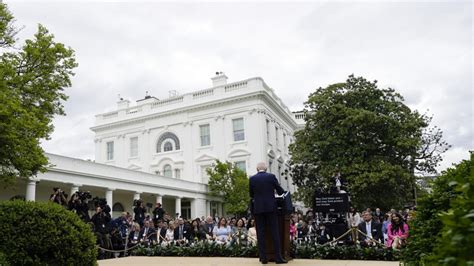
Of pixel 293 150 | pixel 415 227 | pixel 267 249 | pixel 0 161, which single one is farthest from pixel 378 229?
pixel 293 150

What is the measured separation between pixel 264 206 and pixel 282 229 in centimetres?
99

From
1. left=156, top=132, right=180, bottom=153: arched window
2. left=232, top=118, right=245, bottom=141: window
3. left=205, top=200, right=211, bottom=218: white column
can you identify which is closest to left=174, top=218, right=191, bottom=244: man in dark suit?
left=205, top=200, right=211, bottom=218: white column

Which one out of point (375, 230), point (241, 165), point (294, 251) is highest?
point (241, 165)

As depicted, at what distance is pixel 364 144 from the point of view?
28.9 meters

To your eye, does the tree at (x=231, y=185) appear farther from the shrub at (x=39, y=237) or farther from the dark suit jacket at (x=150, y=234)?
the shrub at (x=39, y=237)

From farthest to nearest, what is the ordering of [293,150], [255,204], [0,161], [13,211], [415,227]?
[293,150]
[0,161]
[255,204]
[13,211]
[415,227]

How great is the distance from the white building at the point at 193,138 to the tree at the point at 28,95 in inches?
716

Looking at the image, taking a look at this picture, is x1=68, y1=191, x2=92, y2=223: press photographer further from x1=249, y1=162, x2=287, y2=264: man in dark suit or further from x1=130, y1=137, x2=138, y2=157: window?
x1=130, y1=137, x2=138, y2=157: window

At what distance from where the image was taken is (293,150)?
33.4 meters

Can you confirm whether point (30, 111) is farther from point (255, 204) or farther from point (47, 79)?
point (255, 204)

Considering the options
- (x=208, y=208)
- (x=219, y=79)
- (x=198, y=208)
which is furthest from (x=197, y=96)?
(x=198, y=208)

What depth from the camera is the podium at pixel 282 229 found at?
28.3 ft

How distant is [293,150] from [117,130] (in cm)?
2239

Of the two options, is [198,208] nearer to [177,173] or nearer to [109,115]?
[177,173]
